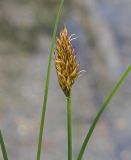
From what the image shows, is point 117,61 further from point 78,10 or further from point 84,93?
point 78,10

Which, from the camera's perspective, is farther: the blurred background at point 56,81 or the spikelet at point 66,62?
the blurred background at point 56,81

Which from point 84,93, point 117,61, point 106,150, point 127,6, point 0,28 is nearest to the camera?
point 106,150

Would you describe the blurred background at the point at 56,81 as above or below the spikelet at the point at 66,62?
above

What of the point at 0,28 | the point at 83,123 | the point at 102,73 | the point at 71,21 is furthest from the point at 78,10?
the point at 83,123

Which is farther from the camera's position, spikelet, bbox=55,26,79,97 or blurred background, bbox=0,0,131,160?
blurred background, bbox=0,0,131,160

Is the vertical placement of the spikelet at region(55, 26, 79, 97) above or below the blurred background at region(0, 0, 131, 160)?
below

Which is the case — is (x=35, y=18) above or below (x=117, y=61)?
above
